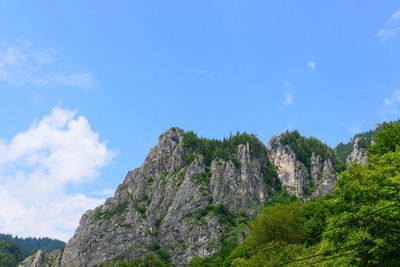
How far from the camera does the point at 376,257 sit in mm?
38094

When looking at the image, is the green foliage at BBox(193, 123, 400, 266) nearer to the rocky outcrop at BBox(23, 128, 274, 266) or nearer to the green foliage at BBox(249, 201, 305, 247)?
the green foliage at BBox(249, 201, 305, 247)

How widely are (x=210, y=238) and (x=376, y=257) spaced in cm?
13974

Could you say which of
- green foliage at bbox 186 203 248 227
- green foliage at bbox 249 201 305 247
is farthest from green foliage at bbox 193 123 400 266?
green foliage at bbox 186 203 248 227

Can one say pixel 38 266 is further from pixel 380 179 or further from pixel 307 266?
pixel 380 179

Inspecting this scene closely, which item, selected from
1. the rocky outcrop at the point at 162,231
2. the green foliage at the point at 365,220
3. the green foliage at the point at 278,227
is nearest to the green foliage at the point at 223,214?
the rocky outcrop at the point at 162,231

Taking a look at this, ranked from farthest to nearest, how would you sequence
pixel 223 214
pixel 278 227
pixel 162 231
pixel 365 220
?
pixel 223 214 → pixel 162 231 → pixel 278 227 → pixel 365 220

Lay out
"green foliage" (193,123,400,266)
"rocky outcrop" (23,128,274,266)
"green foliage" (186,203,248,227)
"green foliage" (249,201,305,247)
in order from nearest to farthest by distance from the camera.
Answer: "green foliage" (193,123,400,266) → "green foliage" (249,201,305,247) → "rocky outcrop" (23,128,274,266) → "green foliage" (186,203,248,227)

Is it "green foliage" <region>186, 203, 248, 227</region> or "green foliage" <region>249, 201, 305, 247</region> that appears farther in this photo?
"green foliage" <region>186, 203, 248, 227</region>

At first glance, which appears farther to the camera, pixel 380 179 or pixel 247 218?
pixel 247 218

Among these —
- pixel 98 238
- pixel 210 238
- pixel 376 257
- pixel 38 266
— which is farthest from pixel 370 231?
pixel 38 266

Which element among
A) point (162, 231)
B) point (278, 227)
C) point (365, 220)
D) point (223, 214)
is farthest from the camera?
point (223, 214)

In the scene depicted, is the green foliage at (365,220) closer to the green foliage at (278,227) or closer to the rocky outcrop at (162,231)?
the green foliage at (278,227)

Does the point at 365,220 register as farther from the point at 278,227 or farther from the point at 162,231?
the point at 162,231

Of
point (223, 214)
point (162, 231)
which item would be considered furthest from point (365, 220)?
point (162, 231)
